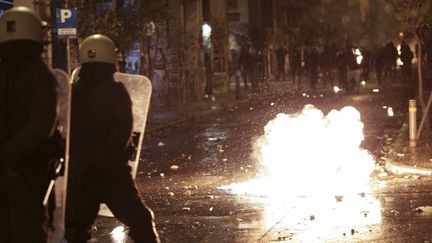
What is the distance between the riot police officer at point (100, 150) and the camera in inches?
247

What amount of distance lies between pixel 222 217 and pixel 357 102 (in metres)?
21.1

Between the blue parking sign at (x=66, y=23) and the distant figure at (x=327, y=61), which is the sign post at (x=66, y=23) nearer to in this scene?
the blue parking sign at (x=66, y=23)

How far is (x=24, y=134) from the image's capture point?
5.16 m

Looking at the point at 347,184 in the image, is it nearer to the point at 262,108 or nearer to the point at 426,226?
the point at 426,226

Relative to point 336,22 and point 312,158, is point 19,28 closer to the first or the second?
point 312,158

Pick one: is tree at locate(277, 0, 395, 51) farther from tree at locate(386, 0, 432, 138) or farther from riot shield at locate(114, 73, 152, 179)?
riot shield at locate(114, 73, 152, 179)

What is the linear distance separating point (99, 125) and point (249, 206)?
16.1ft

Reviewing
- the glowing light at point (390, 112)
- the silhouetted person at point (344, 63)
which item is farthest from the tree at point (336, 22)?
the glowing light at point (390, 112)

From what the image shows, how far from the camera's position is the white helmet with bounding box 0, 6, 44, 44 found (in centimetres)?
542

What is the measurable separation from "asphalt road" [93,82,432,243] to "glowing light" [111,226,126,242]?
0.06m

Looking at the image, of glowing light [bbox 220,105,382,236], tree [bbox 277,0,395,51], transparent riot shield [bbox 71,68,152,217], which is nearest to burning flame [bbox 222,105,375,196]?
glowing light [bbox 220,105,382,236]

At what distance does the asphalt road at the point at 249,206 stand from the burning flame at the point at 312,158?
266mm

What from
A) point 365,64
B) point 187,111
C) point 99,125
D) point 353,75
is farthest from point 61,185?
point 365,64

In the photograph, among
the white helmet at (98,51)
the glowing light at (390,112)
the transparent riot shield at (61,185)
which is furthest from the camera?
the glowing light at (390,112)
